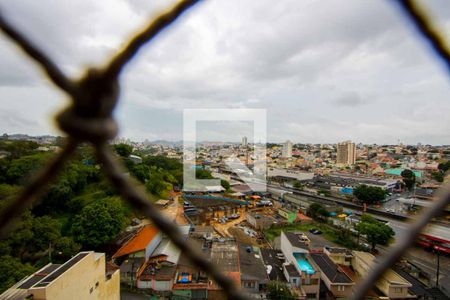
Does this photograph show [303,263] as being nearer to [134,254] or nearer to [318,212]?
[134,254]

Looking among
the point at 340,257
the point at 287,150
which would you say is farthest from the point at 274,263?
the point at 287,150

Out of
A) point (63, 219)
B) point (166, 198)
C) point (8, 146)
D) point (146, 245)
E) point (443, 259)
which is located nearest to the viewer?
point (146, 245)

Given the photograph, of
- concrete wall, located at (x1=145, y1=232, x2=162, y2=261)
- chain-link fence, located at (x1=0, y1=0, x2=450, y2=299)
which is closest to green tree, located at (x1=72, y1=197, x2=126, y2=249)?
concrete wall, located at (x1=145, y1=232, x2=162, y2=261)

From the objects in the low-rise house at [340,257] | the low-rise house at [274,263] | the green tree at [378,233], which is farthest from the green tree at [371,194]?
the low-rise house at [274,263]

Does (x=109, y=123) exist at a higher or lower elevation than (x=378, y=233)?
higher

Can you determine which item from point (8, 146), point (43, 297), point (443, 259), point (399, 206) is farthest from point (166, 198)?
point (399, 206)

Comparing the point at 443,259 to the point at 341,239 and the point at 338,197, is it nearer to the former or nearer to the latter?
A: the point at 341,239

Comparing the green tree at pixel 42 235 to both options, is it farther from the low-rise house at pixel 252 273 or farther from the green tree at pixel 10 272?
the low-rise house at pixel 252 273
